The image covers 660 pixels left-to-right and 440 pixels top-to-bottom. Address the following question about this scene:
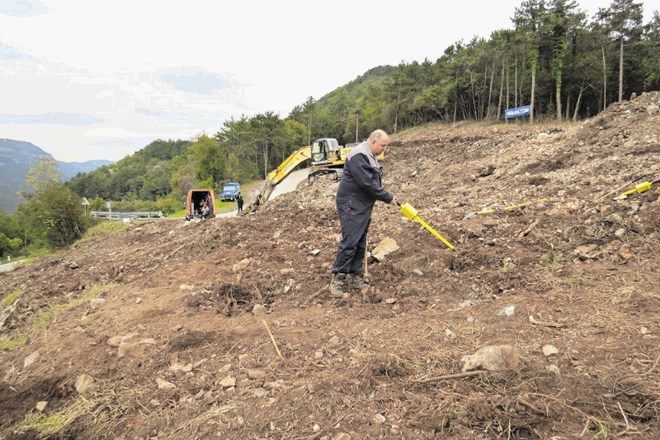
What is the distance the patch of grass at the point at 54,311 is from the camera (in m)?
4.56

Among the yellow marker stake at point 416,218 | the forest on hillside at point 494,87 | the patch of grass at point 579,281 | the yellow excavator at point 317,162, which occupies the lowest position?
the patch of grass at point 579,281

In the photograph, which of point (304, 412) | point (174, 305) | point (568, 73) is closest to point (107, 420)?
point (304, 412)

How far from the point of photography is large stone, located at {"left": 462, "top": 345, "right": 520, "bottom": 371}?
230 centimetres

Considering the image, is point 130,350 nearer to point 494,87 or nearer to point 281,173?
point 281,173

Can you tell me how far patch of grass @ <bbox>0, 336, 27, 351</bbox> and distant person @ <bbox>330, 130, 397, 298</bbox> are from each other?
3.44m

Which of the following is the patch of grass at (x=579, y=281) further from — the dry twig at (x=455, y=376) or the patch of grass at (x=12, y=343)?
the patch of grass at (x=12, y=343)

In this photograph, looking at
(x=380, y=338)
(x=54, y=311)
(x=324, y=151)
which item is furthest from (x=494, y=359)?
(x=324, y=151)

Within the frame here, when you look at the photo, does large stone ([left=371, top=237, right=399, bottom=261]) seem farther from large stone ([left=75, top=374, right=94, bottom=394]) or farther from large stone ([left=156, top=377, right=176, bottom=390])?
large stone ([left=75, top=374, right=94, bottom=394])

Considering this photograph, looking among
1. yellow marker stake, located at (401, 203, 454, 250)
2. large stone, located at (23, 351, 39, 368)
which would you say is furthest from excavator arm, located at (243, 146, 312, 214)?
large stone, located at (23, 351, 39, 368)

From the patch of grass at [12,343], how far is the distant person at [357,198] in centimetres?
344

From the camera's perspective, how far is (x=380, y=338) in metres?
3.00

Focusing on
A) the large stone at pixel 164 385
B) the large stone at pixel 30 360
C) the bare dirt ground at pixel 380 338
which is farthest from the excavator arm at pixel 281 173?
the large stone at pixel 164 385

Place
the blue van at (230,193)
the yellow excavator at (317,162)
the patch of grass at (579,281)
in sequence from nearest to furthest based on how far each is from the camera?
the patch of grass at (579,281)
the yellow excavator at (317,162)
the blue van at (230,193)

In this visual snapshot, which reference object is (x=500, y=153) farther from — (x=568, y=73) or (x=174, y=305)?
(x=568, y=73)
